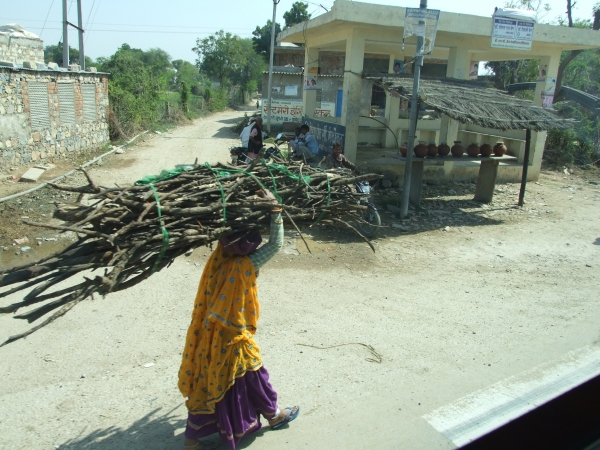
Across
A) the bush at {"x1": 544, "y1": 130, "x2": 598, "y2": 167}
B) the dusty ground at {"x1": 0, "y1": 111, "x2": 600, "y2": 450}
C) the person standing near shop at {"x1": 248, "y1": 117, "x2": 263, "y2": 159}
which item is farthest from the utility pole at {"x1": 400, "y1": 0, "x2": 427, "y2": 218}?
the bush at {"x1": 544, "y1": 130, "x2": 598, "y2": 167}

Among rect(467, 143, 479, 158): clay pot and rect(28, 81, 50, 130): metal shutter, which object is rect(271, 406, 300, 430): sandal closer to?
rect(467, 143, 479, 158): clay pot

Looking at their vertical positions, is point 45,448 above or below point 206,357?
below

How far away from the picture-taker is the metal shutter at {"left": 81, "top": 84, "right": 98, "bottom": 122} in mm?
14613

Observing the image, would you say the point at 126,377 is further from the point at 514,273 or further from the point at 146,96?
the point at 146,96

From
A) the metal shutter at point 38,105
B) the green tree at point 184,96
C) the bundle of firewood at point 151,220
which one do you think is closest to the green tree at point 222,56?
the green tree at point 184,96

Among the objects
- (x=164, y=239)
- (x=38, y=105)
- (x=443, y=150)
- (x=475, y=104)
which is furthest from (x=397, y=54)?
(x=164, y=239)

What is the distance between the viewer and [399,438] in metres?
3.23

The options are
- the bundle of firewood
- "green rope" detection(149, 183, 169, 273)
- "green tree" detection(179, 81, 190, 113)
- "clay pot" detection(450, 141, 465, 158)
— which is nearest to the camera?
the bundle of firewood

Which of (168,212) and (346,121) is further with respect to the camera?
(346,121)

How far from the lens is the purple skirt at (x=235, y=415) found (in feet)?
9.46

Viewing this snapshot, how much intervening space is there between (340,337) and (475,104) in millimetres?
6397

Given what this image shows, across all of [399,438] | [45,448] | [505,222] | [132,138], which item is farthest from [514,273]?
[132,138]

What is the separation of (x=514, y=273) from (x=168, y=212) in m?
5.95

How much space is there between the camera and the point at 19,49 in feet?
57.5
